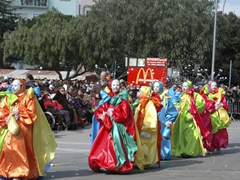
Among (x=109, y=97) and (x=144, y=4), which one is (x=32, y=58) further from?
(x=109, y=97)

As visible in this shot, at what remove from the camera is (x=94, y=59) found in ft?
143

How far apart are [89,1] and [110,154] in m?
59.5

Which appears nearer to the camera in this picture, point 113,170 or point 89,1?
point 113,170

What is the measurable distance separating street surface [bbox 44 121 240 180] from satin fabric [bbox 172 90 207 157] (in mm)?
254

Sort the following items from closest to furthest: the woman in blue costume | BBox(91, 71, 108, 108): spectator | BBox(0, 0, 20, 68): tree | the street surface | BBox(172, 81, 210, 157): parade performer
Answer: the street surface
the woman in blue costume
BBox(172, 81, 210, 157): parade performer
BBox(91, 71, 108, 108): spectator
BBox(0, 0, 20, 68): tree

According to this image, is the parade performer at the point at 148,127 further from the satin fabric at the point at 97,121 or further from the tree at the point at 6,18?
the tree at the point at 6,18

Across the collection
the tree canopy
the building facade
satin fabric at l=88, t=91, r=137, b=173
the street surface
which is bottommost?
the street surface

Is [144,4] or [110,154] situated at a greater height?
[144,4]

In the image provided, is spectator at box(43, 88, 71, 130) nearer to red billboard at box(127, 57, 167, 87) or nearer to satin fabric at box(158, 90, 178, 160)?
satin fabric at box(158, 90, 178, 160)

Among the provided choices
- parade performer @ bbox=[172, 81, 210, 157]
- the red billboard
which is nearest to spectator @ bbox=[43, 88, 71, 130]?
parade performer @ bbox=[172, 81, 210, 157]

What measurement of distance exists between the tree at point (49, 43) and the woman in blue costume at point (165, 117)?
3066 centimetres

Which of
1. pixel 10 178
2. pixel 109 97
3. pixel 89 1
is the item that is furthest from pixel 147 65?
pixel 89 1

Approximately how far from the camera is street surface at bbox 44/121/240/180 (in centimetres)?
991

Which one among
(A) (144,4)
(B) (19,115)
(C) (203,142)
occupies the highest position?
(A) (144,4)
